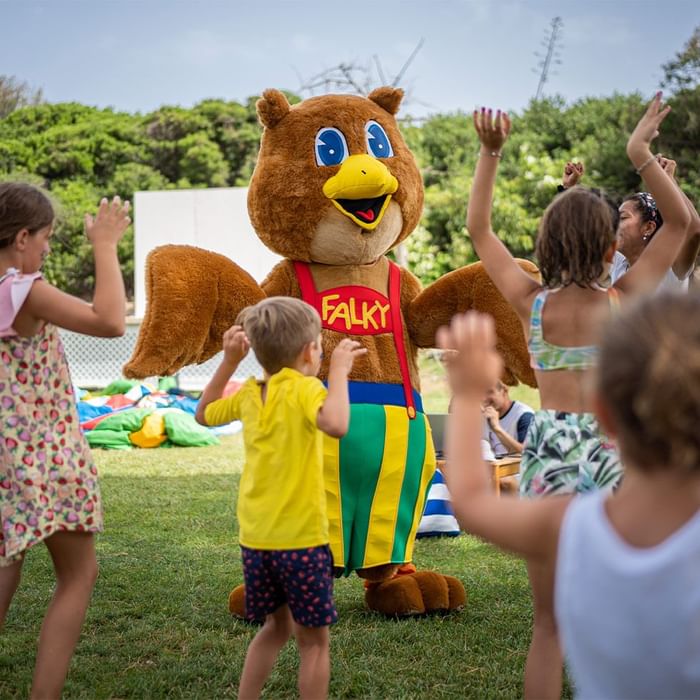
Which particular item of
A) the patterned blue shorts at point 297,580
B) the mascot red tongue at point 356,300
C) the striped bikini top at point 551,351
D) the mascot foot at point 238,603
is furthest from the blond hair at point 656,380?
the mascot foot at point 238,603

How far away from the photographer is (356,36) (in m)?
36.4

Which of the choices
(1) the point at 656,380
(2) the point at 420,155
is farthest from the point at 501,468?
(2) the point at 420,155

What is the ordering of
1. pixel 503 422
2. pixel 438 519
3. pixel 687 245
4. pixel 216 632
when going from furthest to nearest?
1. pixel 503 422
2. pixel 438 519
3. pixel 216 632
4. pixel 687 245

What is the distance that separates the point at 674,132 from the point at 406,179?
1482 cm

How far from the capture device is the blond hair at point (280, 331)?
2709 mm

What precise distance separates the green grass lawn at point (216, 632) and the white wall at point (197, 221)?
37.8ft

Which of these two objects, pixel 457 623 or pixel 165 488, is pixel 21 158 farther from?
pixel 457 623

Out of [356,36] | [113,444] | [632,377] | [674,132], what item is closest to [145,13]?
[356,36]

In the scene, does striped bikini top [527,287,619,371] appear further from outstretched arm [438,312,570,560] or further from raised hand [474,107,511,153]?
outstretched arm [438,312,570,560]

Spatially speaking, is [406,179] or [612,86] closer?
[406,179]

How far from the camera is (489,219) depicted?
8.84 ft

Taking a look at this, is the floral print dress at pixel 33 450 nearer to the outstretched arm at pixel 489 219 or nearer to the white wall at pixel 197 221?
the outstretched arm at pixel 489 219

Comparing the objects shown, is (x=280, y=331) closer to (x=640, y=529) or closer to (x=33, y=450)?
(x=33, y=450)

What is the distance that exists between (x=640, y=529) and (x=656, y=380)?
0.80ft
